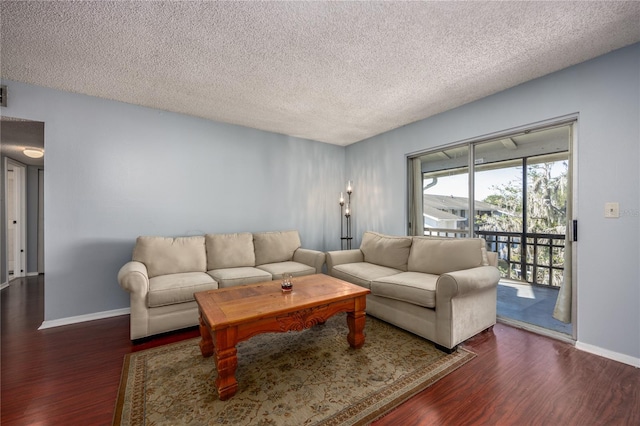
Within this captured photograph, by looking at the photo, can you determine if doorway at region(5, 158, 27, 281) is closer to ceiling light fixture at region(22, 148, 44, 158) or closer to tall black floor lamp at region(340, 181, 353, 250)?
ceiling light fixture at region(22, 148, 44, 158)

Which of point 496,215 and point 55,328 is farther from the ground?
point 496,215

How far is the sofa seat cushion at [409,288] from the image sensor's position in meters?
2.19

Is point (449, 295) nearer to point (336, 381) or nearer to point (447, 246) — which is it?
point (447, 246)

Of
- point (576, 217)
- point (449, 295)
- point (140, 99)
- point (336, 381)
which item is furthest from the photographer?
point (140, 99)

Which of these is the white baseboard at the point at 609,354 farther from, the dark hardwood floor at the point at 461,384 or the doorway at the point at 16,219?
the doorway at the point at 16,219

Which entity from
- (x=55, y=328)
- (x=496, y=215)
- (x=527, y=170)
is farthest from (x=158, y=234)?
(x=527, y=170)

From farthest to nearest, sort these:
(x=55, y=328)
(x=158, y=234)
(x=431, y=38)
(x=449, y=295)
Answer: (x=158, y=234) → (x=55, y=328) → (x=449, y=295) → (x=431, y=38)

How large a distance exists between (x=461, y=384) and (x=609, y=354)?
4.58 feet

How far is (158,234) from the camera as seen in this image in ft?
10.6

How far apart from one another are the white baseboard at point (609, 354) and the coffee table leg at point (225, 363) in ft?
9.23

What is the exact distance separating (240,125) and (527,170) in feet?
12.0

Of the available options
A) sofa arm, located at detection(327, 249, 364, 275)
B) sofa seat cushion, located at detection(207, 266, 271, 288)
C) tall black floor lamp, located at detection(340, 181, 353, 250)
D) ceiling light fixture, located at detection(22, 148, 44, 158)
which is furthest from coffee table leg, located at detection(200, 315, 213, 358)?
ceiling light fixture, located at detection(22, 148, 44, 158)

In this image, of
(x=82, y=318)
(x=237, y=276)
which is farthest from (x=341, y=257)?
(x=82, y=318)

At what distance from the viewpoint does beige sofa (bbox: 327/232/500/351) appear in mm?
2115
